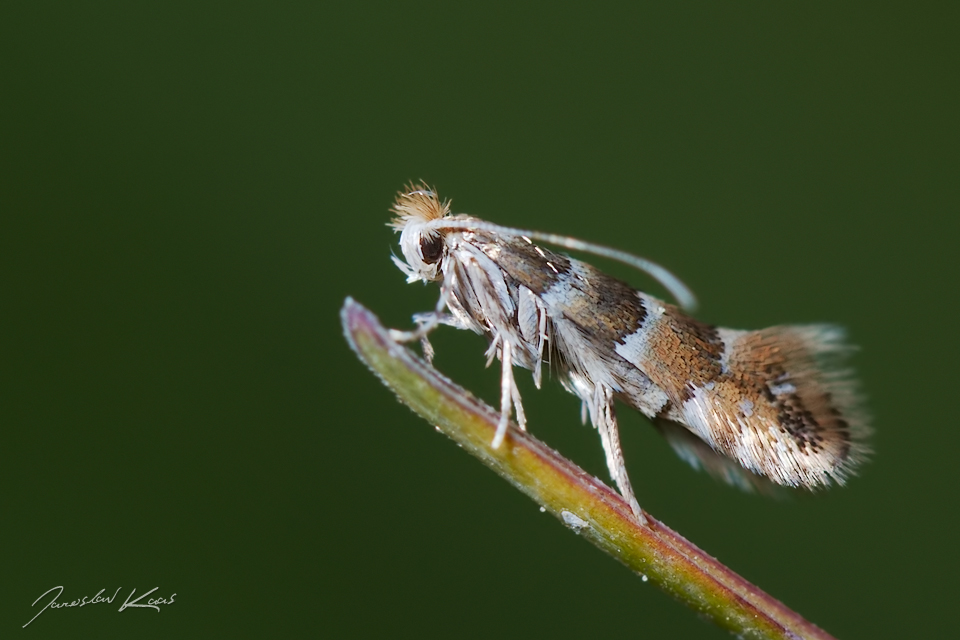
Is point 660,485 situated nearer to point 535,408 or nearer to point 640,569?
point 535,408

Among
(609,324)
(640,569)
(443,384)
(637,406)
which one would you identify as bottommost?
(640,569)

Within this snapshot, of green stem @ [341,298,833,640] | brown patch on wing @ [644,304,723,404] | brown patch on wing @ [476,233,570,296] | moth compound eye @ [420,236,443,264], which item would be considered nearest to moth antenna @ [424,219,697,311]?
brown patch on wing @ [476,233,570,296]

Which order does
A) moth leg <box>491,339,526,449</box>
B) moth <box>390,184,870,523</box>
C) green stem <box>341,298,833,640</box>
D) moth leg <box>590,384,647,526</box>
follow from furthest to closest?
moth <box>390,184,870,523</box> → moth leg <box>590,384,647,526</box> → moth leg <box>491,339,526,449</box> → green stem <box>341,298,833,640</box>

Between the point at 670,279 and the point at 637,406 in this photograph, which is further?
the point at 637,406

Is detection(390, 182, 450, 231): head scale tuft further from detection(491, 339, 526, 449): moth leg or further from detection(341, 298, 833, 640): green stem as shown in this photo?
detection(341, 298, 833, 640): green stem

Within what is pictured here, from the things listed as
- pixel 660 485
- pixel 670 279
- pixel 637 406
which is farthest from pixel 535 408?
pixel 670 279

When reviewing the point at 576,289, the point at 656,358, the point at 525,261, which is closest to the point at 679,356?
the point at 656,358

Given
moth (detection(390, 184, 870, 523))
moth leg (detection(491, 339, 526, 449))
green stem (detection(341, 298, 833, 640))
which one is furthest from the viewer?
moth (detection(390, 184, 870, 523))
